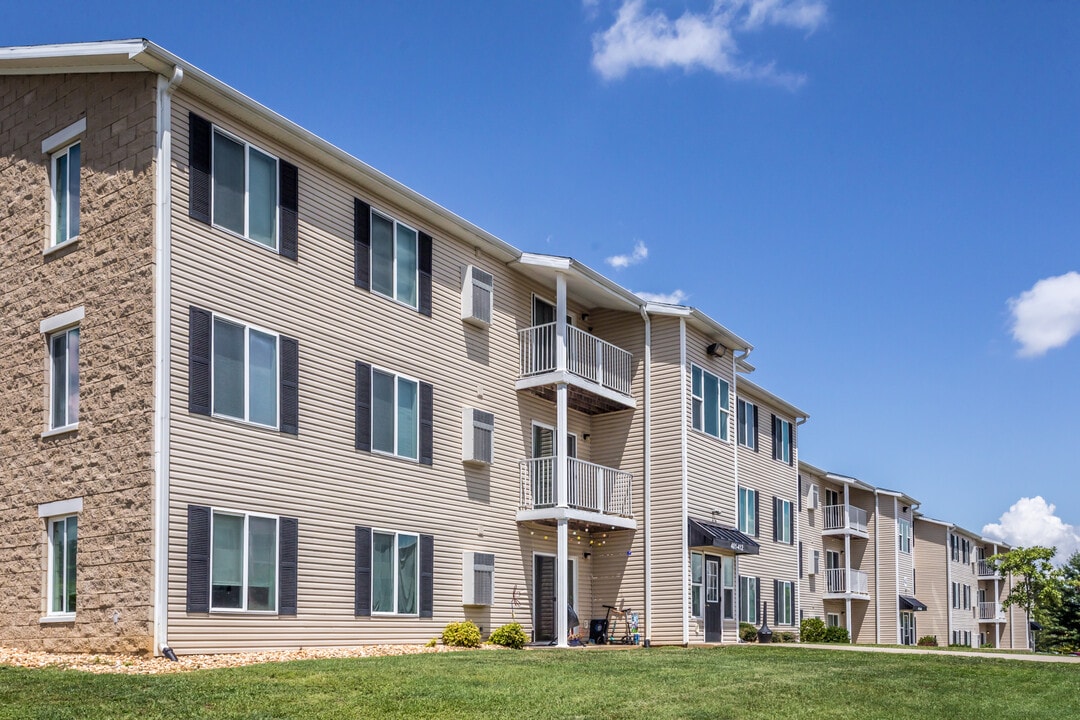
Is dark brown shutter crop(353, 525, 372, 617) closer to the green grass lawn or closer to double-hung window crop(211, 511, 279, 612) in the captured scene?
double-hung window crop(211, 511, 279, 612)

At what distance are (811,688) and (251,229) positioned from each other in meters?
10.7

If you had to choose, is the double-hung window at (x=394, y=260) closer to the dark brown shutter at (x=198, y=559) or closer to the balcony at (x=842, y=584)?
the dark brown shutter at (x=198, y=559)

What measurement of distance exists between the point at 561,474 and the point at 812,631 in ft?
55.4

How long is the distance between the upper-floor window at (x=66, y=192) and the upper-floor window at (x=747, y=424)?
1994 cm

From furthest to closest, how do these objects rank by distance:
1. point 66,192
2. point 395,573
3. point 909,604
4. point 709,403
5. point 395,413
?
1. point 909,604
2. point 709,403
3. point 395,413
4. point 395,573
5. point 66,192

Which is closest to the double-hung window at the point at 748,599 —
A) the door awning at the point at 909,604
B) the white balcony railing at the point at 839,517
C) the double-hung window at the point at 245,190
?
the white balcony railing at the point at 839,517

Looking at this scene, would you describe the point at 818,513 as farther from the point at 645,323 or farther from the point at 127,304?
the point at 127,304

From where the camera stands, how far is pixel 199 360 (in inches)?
643

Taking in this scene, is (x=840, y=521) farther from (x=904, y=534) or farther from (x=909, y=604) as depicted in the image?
(x=904, y=534)

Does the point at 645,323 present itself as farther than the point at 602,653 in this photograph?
Yes

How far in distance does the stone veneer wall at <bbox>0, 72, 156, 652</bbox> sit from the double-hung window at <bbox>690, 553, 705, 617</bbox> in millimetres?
14310

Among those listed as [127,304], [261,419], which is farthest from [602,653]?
[127,304]

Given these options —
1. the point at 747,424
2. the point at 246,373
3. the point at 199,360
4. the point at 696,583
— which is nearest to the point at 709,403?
the point at 696,583

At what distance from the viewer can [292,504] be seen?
58.5ft
